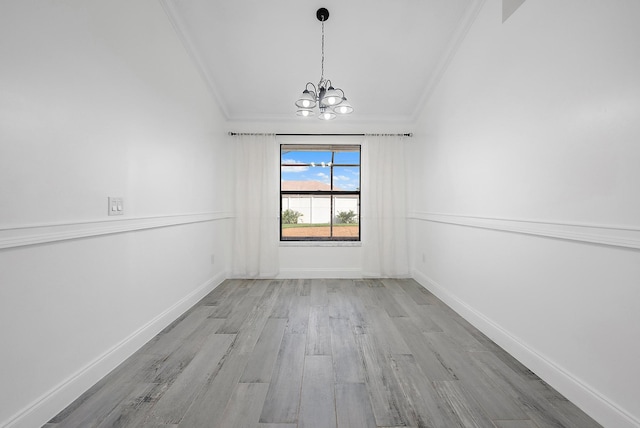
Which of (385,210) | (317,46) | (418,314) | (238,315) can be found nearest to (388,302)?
(418,314)

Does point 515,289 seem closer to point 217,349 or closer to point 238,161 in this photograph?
point 217,349

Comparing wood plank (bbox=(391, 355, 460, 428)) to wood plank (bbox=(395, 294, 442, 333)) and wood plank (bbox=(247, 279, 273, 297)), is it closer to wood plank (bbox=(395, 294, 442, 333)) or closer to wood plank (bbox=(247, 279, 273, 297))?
wood plank (bbox=(395, 294, 442, 333))

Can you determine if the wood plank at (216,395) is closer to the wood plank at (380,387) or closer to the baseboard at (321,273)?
the wood plank at (380,387)

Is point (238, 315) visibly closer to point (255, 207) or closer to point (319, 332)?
point (319, 332)

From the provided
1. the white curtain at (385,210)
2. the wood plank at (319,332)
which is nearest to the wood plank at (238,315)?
the wood plank at (319,332)

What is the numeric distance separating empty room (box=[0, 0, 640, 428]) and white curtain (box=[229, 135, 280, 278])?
0.41 metres

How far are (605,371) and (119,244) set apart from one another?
2.99 metres

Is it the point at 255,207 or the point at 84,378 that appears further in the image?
the point at 255,207

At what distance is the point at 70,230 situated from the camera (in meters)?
1.70

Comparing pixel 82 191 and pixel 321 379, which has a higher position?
pixel 82 191

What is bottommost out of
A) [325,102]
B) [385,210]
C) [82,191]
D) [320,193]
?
[385,210]

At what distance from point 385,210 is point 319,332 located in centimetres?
237

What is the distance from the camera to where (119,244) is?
2.12m

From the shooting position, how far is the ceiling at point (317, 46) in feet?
9.14
